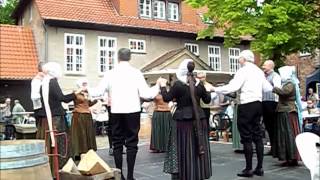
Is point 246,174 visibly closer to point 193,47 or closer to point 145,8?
point 145,8

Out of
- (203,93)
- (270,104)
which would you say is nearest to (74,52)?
(270,104)

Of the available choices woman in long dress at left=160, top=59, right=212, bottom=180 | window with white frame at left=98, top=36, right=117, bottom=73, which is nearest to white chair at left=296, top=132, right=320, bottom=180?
woman in long dress at left=160, top=59, right=212, bottom=180

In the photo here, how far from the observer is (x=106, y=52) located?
2461 centimetres

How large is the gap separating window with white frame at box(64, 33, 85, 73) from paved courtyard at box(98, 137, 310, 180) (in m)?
13.6

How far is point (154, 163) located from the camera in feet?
29.2

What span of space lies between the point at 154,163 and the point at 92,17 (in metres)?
16.0

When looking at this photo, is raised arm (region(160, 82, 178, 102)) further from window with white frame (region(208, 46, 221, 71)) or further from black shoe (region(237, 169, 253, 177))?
window with white frame (region(208, 46, 221, 71))

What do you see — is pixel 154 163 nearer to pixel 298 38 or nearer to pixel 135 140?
pixel 135 140

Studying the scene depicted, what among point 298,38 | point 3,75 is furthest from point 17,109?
point 298,38

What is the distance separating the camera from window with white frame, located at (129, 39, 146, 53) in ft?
83.1

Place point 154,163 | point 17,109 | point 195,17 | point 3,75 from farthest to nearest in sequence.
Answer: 1. point 195,17
2. point 3,75
3. point 17,109
4. point 154,163

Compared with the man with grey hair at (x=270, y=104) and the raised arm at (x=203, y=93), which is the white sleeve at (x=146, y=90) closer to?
the raised arm at (x=203, y=93)

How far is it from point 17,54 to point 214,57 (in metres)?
11.5

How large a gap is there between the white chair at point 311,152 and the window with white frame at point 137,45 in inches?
863
